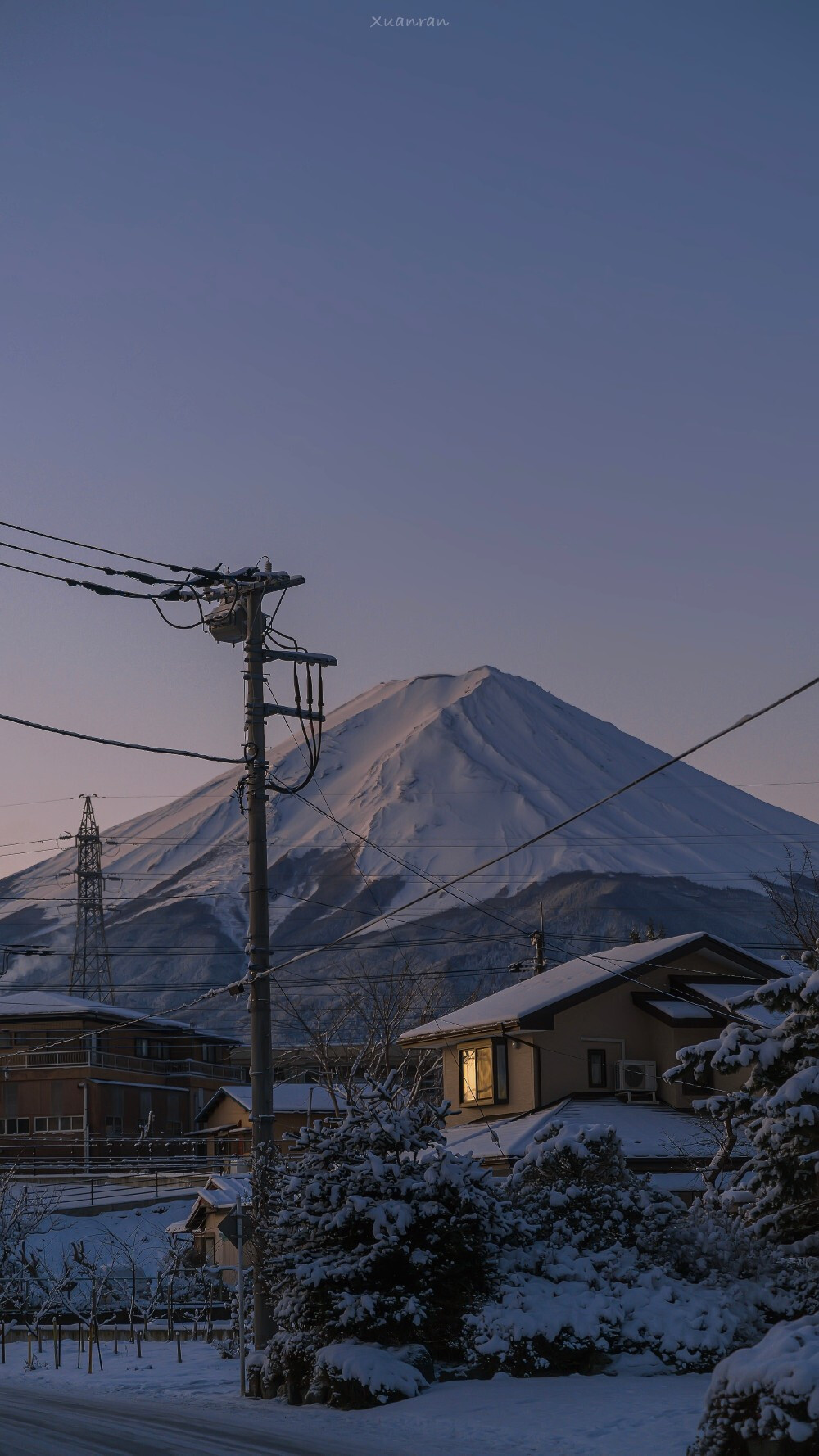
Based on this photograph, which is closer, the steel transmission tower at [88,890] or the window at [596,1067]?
the window at [596,1067]

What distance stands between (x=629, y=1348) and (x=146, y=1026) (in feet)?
209

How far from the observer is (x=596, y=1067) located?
37.8 metres

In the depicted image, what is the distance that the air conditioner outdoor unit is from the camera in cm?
3738

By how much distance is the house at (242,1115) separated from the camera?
6525 centimetres

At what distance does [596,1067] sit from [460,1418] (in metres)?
21.5

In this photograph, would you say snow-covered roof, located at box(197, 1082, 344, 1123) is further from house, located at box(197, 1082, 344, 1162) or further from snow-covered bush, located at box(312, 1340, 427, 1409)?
snow-covered bush, located at box(312, 1340, 427, 1409)

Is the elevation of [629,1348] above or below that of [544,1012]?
below

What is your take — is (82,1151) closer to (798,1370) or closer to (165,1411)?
(165,1411)

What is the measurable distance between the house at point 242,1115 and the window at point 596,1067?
25.8 meters

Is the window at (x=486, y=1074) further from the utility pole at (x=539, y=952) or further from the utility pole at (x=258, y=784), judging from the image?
the utility pole at (x=258, y=784)

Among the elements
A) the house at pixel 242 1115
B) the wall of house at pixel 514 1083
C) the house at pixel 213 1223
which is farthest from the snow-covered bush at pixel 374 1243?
the house at pixel 242 1115

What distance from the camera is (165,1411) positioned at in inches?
763

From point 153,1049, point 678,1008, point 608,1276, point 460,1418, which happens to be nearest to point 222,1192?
point 678,1008

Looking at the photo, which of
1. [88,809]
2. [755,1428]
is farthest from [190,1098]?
[755,1428]
